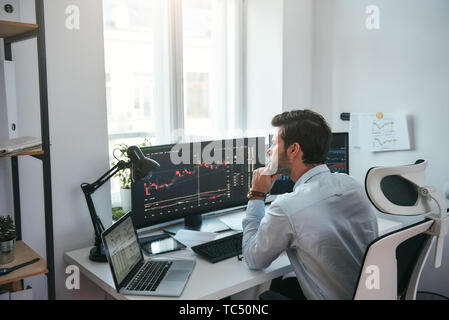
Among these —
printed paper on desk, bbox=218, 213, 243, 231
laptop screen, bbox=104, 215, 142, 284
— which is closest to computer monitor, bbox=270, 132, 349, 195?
printed paper on desk, bbox=218, 213, 243, 231

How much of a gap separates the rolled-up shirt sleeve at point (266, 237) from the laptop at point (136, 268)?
0.25m

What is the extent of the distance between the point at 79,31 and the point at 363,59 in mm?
1633

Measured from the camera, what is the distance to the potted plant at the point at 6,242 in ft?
5.23

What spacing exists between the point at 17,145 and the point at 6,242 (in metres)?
0.37

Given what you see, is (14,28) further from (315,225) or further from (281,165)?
(315,225)

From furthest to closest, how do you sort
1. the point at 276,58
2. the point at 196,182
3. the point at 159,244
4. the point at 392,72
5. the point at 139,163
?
the point at 276,58 → the point at 392,72 → the point at 196,182 → the point at 159,244 → the point at 139,163

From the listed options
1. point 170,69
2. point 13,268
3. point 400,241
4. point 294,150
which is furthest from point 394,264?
point 170,69

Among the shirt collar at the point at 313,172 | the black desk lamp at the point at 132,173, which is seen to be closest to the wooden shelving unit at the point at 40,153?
the black desk lamp at the point at 132,173

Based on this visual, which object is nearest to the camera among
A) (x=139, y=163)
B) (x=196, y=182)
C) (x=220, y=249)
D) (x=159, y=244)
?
(x=139, y=163)

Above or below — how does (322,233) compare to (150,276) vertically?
above

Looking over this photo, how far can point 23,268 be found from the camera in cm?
157

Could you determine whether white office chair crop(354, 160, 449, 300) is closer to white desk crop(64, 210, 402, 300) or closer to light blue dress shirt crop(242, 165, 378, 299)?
light blue dress shirt crop(242, 165, 378, 299)

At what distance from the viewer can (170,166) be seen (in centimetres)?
201

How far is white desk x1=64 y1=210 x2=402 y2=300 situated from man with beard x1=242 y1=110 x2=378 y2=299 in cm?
6
